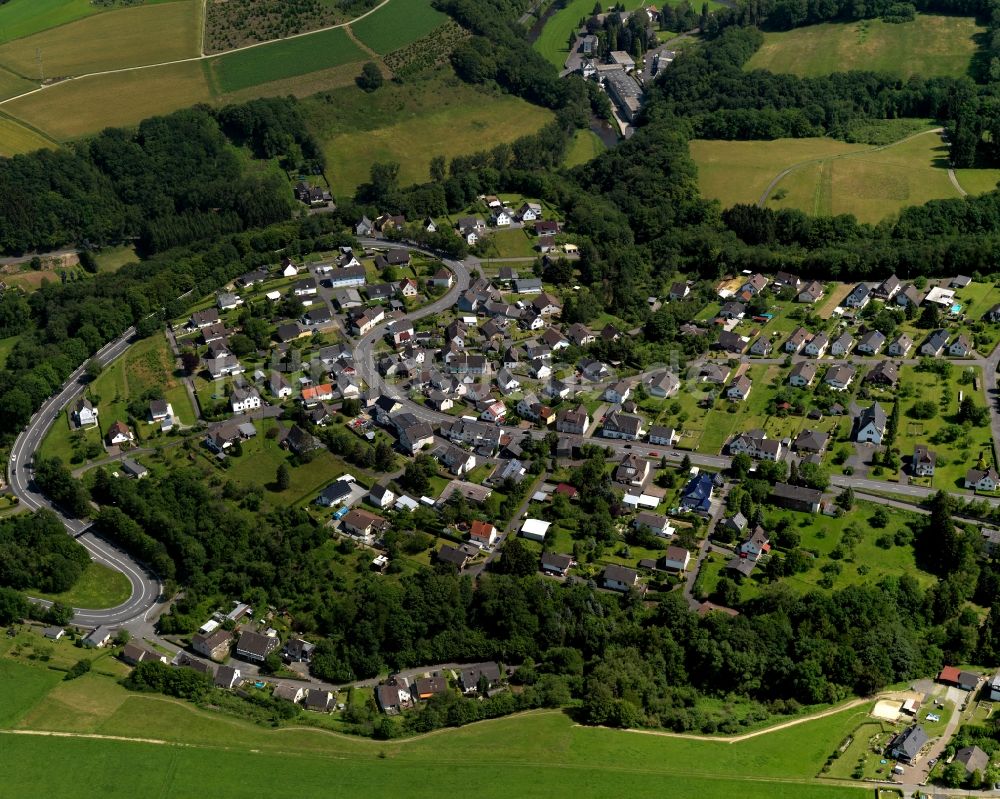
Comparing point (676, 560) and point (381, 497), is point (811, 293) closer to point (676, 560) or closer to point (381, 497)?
point (676, 560)

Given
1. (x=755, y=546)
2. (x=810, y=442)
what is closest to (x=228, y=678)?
(x=755, y=546)

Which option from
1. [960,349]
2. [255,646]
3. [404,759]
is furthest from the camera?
[960,349]

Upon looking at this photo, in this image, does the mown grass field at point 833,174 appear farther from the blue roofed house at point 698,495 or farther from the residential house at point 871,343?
the blue roofed house at point 698,495

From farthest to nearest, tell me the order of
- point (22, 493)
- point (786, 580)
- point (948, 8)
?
point (948, 8) < point (22, 493) < point (786, 580)

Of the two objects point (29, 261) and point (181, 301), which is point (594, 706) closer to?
point (181, 301)

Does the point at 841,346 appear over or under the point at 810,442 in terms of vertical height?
over

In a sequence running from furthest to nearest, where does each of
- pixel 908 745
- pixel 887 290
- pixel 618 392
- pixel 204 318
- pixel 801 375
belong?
pixel 204 318 < pixel 887 290 < pixel 618 392 < pixel 801 375 < pixel 908 745

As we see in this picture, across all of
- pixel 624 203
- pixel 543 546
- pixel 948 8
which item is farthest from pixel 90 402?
pixel 948 8
